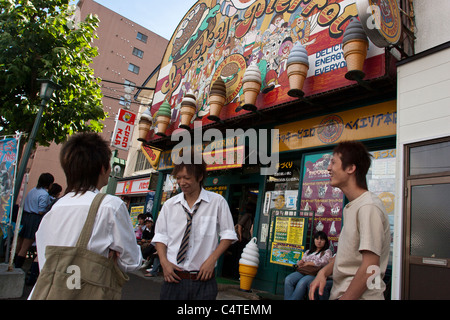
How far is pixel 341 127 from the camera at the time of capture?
6.22 metres

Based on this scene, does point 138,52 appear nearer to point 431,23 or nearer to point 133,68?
point 133,68

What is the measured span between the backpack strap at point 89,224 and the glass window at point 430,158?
4260 millimetres

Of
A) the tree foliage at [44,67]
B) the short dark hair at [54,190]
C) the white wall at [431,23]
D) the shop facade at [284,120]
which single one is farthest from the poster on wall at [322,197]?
the tree foliage at [44,67]

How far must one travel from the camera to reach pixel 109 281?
68.5 inches

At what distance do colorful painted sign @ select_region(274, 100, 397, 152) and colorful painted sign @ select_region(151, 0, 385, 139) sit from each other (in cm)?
61

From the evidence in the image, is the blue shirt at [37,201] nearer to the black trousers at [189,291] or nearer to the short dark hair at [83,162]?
the black trousers at [189,291]

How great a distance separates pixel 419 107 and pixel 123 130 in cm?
1040

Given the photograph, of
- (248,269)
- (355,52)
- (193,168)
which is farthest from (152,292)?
(355,52)

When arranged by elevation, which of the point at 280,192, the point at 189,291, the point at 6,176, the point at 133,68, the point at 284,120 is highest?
the point at 133,68

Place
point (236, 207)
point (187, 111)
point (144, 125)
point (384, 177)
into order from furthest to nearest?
point (144, 125) < point (187, 111) < point (236, 207) < point (384, 177)

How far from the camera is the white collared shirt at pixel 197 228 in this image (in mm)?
2590

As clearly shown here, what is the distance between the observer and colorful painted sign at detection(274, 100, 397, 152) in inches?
219

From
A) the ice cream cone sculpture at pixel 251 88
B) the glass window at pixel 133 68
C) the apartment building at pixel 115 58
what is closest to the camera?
the ice cream cone sculpture at pixel 251 88
